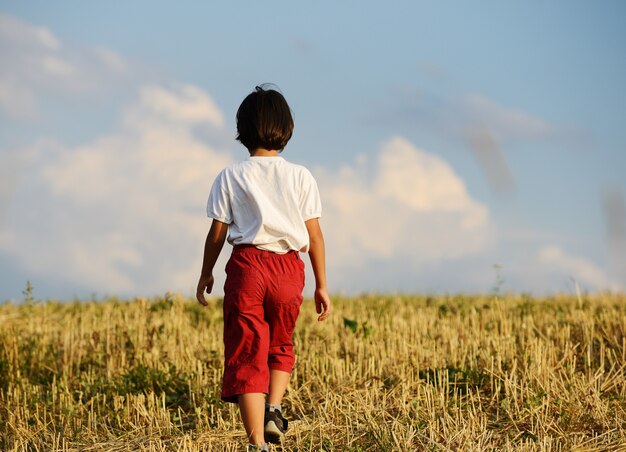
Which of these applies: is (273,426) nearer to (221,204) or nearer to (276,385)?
(276,385)

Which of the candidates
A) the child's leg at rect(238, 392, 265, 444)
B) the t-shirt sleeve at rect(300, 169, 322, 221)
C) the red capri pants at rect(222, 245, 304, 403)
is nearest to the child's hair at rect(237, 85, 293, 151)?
the t-shirt sleeve at rect(300, 169, 322, 221)

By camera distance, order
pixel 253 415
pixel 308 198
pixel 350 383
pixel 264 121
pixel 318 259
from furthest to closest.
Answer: pixel 350 383 < pixel 318 259 < pixel 308 198 < pixel 264 121 < pixel 253 415

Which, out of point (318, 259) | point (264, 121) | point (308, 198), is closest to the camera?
point (264, 121)

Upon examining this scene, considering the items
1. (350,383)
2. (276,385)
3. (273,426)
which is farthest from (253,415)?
(350,383)

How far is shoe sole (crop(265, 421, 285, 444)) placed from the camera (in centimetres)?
567

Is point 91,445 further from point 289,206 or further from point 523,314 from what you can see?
point 523,314

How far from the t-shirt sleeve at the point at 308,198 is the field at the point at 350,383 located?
5.30 ft

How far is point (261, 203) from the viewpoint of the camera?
5.59 meters

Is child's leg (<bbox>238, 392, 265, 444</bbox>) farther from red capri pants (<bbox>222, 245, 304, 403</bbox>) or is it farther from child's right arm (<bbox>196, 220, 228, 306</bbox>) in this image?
child's right arm (<bbox>196, 220, 228, 306</bbox>)

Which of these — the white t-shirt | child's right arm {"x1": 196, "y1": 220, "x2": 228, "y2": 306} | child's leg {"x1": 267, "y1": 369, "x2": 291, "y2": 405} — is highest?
the white t-shirt

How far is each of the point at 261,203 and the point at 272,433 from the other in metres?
1.58

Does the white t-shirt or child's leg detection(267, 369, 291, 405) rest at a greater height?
the white t-shirt

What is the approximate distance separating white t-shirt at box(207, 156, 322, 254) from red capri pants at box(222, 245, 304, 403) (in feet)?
0.29

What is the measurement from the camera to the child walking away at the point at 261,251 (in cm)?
558
